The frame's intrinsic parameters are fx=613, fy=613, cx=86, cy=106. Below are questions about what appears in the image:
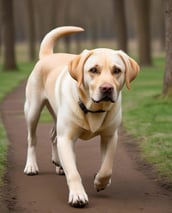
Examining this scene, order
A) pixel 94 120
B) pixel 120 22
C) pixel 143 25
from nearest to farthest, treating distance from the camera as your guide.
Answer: pixel 94 120 < pixel 143 25 < pixel 120 22

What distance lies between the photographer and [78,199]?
5203 millimetres

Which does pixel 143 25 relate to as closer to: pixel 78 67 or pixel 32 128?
pixel 32 128

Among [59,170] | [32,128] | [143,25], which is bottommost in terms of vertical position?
[143,25]

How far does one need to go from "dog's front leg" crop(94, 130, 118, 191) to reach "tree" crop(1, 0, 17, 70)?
2125 centimetres

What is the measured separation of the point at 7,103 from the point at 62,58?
775cm

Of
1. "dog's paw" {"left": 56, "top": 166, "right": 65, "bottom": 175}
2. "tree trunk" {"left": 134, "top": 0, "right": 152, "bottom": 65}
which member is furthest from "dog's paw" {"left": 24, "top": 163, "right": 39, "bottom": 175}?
"tree trunk" {"left": 134, "top": 0, "right": 152, "bottom": 65}

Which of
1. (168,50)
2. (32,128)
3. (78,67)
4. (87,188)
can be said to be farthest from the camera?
(168,50)

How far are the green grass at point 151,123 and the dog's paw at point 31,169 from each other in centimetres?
134

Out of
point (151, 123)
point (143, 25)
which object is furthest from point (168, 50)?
A: point (143, 25)

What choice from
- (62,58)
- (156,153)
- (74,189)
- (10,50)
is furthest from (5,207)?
(10,50)

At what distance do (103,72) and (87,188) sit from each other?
1331mm

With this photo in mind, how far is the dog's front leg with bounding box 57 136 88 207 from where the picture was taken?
5.22 meters

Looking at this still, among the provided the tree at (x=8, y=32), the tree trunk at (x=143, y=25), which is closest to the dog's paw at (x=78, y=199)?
the tree trunk at (x=143, y=25)

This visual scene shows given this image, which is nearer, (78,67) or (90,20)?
(78,67)
